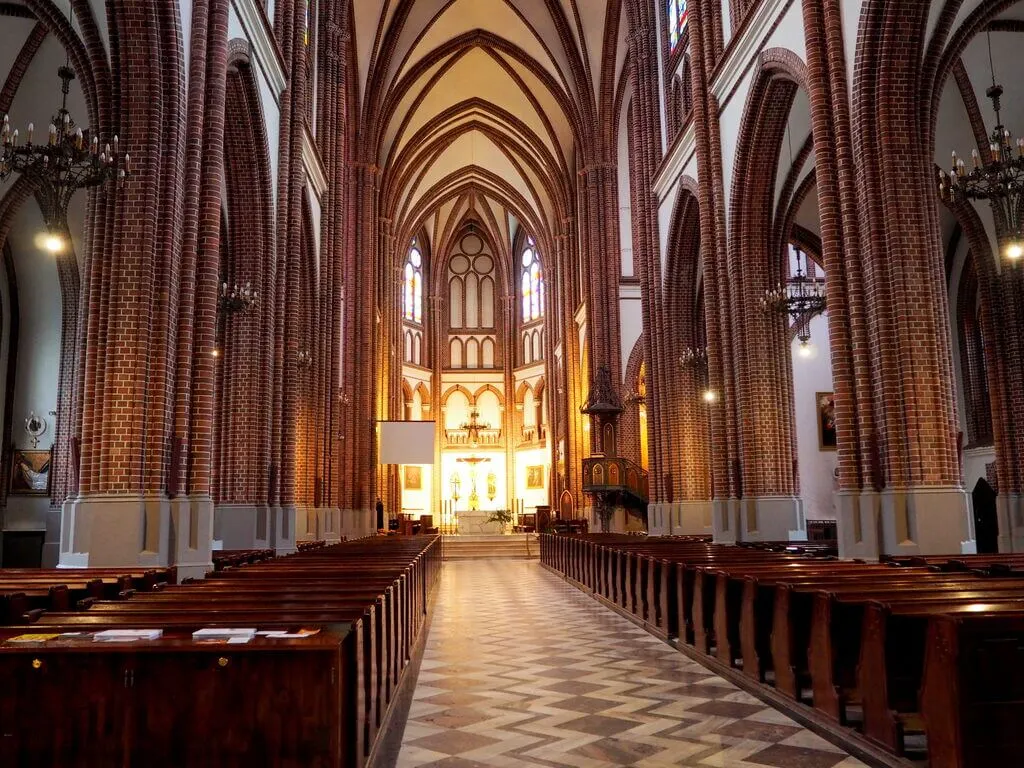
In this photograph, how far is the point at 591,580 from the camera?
519 inches

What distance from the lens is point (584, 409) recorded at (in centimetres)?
2453

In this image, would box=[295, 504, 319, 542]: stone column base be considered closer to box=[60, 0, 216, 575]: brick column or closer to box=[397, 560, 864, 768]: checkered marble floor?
box=[397, 560, 864, 768]: checkered marble floor

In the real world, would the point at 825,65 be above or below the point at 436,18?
below

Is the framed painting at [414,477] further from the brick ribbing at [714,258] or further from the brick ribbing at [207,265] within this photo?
the brick ribbing at [207,265]

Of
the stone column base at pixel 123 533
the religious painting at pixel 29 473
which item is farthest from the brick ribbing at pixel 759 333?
the religious painting at pixel 29 473

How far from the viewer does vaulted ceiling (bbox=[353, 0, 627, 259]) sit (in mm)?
26125

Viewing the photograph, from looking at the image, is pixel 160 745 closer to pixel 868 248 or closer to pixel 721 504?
pixel 868 248

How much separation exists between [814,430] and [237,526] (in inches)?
624

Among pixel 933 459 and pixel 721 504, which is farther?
pixel 721 504

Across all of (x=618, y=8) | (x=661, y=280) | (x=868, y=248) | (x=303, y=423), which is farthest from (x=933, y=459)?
(x=618, y=8)

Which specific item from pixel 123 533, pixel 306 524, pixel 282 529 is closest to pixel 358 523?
pixel 306 524

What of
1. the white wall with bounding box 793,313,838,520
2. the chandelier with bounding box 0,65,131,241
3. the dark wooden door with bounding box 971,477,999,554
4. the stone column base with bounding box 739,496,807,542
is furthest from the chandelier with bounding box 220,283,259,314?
the dark wooden door with bounding box 971,477,999,554

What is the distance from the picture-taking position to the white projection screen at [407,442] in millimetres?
25297

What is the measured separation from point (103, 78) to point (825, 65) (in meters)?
7.76
